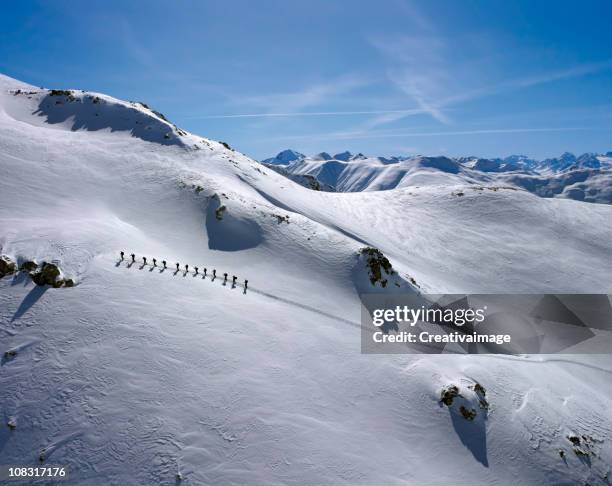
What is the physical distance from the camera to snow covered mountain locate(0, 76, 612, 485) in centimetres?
1232

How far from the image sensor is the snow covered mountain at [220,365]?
12320mm

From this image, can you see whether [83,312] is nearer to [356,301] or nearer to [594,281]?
[356,301]

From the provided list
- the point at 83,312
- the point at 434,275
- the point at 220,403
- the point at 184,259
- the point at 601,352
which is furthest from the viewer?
the point at 434,275

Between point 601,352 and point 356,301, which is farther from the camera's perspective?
point 601,352

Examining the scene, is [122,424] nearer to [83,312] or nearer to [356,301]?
[83,312]

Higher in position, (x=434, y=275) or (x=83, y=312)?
(x=434, y=275)

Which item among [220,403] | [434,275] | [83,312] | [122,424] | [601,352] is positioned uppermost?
[434,275]

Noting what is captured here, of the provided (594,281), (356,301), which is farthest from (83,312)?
(594,281)

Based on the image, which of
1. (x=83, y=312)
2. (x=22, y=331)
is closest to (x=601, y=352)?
(x=83, y=312)

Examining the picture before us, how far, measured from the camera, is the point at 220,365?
15.8 m

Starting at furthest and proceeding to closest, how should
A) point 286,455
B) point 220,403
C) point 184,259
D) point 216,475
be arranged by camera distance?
point 184,259 < point 220,403 < point 286,455 < point 216,475

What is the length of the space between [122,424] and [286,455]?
6407 millimetres

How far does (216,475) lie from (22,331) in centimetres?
1103

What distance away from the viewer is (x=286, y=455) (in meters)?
12.9
